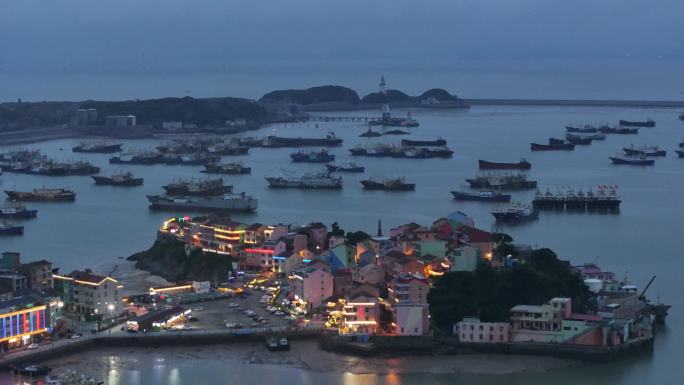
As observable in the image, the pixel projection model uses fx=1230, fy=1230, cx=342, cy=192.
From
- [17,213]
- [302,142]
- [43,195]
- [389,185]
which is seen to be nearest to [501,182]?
[389,185]

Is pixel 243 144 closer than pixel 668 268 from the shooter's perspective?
No

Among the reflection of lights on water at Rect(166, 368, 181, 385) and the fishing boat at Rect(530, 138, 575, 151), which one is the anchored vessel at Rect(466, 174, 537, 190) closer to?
the fishing boat at Rect(530, 138, 575, 151)

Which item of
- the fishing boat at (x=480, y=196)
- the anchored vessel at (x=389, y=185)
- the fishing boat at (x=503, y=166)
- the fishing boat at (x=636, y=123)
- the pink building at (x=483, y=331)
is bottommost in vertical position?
the pink building at (x=483, y=331)

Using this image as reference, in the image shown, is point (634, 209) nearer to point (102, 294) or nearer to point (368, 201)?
point (368, 201)

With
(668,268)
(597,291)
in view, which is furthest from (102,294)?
(668,268)

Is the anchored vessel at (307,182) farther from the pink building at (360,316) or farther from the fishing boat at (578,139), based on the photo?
the pink building at (360,316)

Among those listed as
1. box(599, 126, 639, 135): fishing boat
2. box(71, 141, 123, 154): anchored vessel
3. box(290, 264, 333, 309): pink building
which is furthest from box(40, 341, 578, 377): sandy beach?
box(599, 126, 639, 135): fishing boat

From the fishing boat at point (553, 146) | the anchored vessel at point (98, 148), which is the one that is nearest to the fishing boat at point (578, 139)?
the fishing boat at point (553, 146)

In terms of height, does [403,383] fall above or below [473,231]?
below
